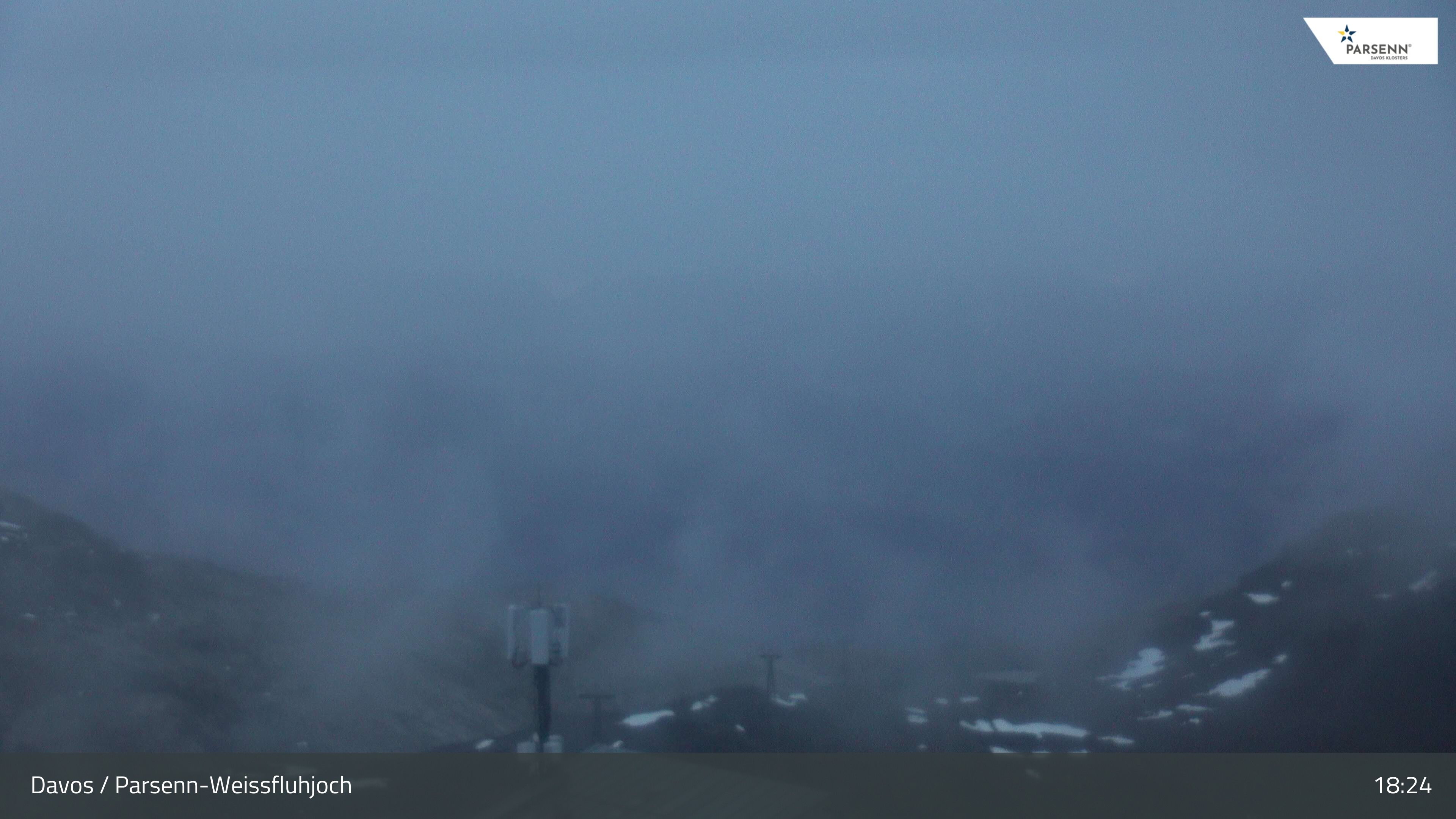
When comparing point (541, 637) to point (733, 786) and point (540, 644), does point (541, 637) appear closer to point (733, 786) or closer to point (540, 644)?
point (540, 644)

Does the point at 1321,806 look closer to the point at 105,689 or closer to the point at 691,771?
the point at 691,771

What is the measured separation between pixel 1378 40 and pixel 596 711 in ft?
8.98

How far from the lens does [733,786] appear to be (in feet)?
7.55

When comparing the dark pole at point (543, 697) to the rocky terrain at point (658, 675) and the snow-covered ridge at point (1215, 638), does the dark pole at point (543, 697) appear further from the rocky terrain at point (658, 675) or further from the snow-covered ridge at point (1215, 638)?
the snow-covered ridge at point (1215, 638)

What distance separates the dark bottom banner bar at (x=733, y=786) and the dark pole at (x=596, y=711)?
0.07 m

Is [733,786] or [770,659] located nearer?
[733,786]

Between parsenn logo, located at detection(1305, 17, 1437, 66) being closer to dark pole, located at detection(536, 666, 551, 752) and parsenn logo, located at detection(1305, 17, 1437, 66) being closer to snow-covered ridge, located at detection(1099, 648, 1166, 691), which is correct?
snow-covered ridge, located at detection(1099, 648, 1166, 691)

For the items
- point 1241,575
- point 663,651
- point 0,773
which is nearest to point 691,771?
point 663,651

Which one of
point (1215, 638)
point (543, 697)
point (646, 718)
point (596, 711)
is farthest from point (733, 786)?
point (1215, 638)

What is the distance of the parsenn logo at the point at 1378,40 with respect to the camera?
7.62ft

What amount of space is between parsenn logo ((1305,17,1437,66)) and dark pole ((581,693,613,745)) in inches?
102

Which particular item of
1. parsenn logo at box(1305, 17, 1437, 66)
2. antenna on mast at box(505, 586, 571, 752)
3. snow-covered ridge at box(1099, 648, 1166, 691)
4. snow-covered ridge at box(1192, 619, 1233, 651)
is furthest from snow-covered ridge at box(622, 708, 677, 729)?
parsenn logo at box(1305, 17, 1437, 66)

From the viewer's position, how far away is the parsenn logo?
232 centimetres

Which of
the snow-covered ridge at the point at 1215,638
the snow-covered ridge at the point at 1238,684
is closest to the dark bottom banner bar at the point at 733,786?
the snow-covered ridge at the point at 1238,684
